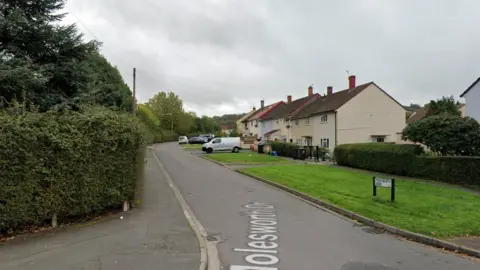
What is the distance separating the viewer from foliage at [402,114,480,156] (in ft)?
59.3

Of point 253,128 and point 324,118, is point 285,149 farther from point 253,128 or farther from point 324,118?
point 253,128

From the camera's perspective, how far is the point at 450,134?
18484mm

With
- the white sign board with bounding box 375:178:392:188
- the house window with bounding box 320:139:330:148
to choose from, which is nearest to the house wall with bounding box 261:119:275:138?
the house window with bounding box 320:139:330:148

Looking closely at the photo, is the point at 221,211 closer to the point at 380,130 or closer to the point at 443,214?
the point at 443,214

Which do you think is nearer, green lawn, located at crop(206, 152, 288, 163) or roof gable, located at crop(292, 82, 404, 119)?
green lawn, located at crop(206, 152, 288, 163)

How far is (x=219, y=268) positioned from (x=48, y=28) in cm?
999

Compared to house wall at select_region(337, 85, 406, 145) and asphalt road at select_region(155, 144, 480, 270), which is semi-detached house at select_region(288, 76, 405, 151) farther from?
asphalt road at select_region(155, 144, 480, 270)

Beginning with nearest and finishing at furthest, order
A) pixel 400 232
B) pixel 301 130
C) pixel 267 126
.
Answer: pixel 400 232 → pixel 301 130 → pixel 267 126

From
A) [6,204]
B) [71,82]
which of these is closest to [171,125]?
[71,82]

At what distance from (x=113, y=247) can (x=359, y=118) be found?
114 feet

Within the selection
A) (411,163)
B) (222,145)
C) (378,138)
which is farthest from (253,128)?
(411,163)

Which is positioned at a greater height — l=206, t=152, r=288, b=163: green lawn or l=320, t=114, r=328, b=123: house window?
l=320, t=114, r=328, b=123: house window

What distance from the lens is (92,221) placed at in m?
8.46

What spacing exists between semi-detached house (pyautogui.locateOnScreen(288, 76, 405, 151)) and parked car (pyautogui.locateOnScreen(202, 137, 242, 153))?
30.7ft
